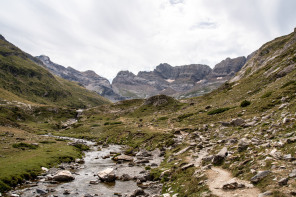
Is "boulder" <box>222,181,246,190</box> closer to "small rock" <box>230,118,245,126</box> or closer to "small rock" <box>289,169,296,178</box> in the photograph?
"small rock" <box>289,169,296,178</box>

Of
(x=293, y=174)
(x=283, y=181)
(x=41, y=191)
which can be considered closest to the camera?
(x=283, y=181)

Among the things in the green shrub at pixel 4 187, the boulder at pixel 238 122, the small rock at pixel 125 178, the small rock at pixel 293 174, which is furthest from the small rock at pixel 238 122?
the green shrub at pixel 4 187

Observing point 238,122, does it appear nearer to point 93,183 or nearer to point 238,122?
point 238,122

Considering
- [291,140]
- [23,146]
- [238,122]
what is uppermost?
[238,122]

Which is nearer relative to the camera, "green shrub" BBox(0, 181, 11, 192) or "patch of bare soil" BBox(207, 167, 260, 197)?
"patch of bare soil" BBox(207, 167, 260, 197)

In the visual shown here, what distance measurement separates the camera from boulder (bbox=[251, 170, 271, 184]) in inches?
A: 537

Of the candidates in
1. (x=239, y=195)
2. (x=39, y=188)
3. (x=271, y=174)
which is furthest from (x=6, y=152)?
(x=271, y=174)

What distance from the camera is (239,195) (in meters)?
12.7

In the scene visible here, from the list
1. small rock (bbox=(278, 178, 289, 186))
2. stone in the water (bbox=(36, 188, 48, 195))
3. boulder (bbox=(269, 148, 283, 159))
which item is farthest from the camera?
stone in the water (bbox=(36, 188, 48, 195))

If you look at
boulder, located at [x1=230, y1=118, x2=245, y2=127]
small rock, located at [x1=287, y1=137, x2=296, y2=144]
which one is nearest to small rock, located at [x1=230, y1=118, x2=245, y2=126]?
boulder, located at [x1=230, y1=118, x2=245, y2=127]

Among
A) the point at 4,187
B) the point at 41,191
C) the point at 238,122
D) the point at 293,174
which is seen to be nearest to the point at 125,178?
the point at 41,191

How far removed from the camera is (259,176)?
45.5 feet

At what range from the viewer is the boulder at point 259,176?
13641 mm

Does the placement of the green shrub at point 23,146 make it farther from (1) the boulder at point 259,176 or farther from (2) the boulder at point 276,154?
(2) the boulder at point 276,154
